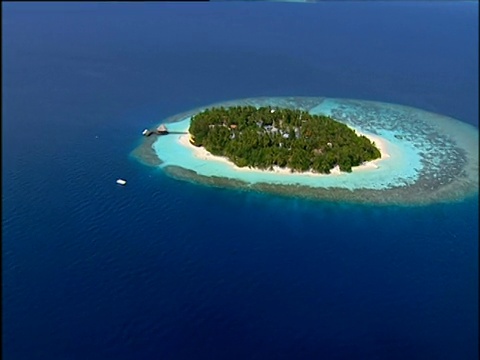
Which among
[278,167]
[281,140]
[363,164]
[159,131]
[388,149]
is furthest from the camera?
[159,131]

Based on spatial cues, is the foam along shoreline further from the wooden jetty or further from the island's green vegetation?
the wooden jetty

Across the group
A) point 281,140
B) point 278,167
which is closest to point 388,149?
point 281,140

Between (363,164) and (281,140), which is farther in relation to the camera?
(281,140)

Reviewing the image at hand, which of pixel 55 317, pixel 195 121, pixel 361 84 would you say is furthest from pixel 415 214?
pixel 361 84

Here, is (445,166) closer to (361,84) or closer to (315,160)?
(315,160)

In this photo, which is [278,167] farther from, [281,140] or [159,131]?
[159,131]

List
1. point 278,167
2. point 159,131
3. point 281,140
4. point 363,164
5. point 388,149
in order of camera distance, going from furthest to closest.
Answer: point 159,131, point 388,149, point 281,140, point 363,164, point 278,167

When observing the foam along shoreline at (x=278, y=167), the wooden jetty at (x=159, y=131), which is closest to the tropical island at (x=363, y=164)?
the foam along shoreline at (x=278, y=167)

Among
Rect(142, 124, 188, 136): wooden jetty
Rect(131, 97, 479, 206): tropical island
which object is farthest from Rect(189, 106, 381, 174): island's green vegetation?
Rect(142, 124, 188, 136): wooden jetty
